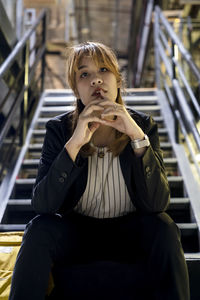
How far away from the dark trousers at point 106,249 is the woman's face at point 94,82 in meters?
0.50

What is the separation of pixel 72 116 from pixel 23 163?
45.8 inches

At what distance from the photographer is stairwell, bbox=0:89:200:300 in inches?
72.7

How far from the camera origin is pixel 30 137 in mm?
2990

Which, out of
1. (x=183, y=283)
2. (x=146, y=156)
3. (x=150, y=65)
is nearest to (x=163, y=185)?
(x=146, y=156)

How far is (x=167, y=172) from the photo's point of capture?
2.63 metres

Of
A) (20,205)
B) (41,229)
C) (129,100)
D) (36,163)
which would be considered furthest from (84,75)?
(129,100)

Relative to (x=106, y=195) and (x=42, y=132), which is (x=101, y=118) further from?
(x=42, y=132)

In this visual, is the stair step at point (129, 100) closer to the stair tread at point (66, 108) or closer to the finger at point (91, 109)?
the stair tread at point (66, 108)

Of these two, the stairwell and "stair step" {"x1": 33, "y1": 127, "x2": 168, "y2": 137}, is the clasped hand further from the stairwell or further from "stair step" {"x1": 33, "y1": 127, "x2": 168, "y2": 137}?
"stair step" {"x1": 33, "y1": 127, "x2": 168, "y2": 137}

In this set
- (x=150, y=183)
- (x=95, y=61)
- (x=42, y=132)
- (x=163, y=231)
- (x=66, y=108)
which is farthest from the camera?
(x=66, y=108)

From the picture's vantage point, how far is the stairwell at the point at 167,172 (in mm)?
1847

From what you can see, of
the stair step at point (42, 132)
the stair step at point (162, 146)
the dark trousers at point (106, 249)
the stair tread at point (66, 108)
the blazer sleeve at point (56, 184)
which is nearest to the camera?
the dark trousers at point (106, 249)

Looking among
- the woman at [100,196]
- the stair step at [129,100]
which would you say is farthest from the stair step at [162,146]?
the woman at [100,196]

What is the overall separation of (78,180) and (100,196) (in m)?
0.12
